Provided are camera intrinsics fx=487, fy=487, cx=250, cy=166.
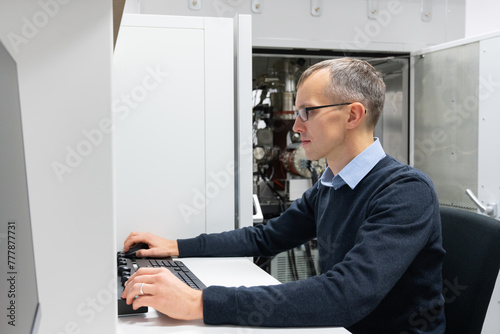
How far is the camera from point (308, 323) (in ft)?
2.97

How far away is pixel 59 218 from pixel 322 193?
2.89 feet

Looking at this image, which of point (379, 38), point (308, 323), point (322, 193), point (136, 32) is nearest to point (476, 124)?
point (379, 38)

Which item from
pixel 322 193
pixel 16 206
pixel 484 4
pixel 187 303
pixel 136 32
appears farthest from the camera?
pixel 484 4

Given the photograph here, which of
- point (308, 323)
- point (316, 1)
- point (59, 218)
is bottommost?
point (308, 323)

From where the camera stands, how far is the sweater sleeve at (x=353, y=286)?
90cm

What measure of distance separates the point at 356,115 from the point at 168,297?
0.66 metres

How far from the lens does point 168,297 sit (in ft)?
2.95

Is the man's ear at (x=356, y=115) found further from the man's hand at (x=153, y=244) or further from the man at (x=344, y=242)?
the man's hand at (x=153, y=244)

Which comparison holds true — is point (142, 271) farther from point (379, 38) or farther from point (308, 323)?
point (379, 38)

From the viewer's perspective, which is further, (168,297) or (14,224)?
(168,297)

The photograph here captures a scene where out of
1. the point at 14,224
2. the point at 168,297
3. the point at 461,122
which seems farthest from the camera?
the point at 461,122

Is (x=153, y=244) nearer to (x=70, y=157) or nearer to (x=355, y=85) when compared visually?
(x=355, y=85)

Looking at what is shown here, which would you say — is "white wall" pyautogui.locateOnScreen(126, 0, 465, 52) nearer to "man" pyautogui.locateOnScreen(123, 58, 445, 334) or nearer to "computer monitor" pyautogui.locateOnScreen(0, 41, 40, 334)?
"man" pyautogui.locateOnScreen(123, 58, 445, 334)

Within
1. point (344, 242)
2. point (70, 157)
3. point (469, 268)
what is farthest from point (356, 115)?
point (70, 157)
